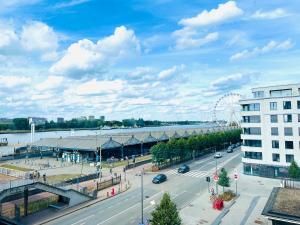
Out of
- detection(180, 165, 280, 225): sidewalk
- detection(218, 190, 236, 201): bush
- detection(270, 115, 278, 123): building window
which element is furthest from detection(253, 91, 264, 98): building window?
detection(218, 190, 236, 201): bush

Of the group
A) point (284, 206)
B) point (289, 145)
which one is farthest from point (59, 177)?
point (284, 206)

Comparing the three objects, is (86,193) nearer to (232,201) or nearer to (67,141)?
(232,201)

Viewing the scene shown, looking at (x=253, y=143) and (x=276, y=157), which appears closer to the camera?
(x=276, y=157)

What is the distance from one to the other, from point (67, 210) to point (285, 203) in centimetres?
2872

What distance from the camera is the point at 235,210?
4097cm

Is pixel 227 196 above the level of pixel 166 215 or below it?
below

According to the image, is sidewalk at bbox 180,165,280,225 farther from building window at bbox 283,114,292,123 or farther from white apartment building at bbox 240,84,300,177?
building window at bbox 283,114,292,123

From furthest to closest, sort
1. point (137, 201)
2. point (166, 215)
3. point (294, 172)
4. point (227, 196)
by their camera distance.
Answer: point (294, 172) → point (227, 196) → point (137, 201) → point (166, 215)

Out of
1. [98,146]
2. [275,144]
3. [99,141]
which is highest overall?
[275,144]

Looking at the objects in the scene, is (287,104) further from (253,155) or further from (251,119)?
(253,155)

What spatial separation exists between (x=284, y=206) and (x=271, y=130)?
120 feet

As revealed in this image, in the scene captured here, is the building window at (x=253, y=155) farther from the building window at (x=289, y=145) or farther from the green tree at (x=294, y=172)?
the green tree at (x=294, y=172)

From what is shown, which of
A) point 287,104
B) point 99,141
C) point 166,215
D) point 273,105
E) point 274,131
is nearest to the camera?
point 166,215

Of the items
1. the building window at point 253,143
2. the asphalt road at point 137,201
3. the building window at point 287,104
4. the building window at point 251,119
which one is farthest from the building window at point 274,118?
the asphalt road at point 137,201
